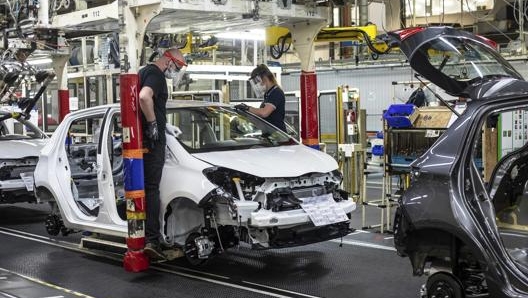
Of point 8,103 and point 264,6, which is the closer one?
point 264,6

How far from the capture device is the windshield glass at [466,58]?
4.52 m

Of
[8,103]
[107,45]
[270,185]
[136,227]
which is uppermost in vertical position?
[107,45]

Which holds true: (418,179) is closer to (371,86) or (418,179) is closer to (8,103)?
(8,103)

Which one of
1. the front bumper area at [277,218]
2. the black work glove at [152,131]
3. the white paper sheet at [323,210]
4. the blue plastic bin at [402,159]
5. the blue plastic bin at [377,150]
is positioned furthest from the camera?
the blue plastic bin at [377,150]

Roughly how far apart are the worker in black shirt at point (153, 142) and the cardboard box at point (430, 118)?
3000mm

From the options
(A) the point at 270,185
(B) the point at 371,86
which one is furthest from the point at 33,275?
(B) the point at 371,86

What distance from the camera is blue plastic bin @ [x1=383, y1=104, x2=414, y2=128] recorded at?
7434 millimetres

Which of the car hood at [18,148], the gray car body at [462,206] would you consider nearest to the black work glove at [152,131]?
the gray car body at [462,206]

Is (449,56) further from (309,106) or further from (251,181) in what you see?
(309,106)

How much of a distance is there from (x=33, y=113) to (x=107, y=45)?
4.09 meters

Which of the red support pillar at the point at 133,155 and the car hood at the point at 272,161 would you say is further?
the red support pillar at the point at 133,155

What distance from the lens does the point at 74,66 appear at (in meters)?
14.0

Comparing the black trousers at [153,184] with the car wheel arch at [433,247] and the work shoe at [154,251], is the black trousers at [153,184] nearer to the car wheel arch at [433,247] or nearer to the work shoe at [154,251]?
the work shoe at [154,251]

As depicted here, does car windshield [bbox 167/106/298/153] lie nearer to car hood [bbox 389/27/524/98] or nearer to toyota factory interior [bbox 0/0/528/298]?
toyota factory interior [bbox 0/0/528/298]
